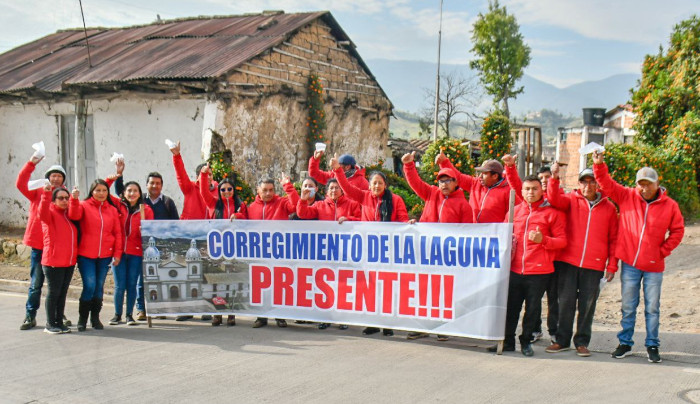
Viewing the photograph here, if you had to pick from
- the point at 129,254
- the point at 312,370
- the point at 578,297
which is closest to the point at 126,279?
the point at 129,254

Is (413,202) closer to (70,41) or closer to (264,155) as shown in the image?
(264,155)

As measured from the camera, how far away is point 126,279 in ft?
23.9

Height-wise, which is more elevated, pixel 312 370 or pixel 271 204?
pixel 271 204

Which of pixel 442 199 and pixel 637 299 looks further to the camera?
pixel 442 199

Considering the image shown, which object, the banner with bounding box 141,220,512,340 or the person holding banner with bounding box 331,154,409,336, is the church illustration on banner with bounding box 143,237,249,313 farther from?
the person holding banner with bounding box 331,154,409,336

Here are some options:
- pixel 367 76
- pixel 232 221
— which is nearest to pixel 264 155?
pixel 367 76

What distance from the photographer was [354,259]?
659 centimetres

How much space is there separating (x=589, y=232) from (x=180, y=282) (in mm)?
4502

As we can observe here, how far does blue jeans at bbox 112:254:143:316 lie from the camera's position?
724 centimetres

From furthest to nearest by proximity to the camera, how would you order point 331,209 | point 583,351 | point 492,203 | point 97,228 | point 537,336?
point 331,209
point 97,228
point 537,336
point 492,203
point 583,351

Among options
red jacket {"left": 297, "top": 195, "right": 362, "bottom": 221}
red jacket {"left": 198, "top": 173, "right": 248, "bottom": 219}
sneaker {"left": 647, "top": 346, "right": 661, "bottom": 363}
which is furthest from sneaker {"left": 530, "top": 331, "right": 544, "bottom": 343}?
red jacket {"left": 198, "top": 173, "right": 248, "bottom": 219}

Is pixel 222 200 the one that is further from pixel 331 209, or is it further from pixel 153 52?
pixel 153 52

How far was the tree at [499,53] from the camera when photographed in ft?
150

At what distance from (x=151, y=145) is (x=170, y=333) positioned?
718 cm
